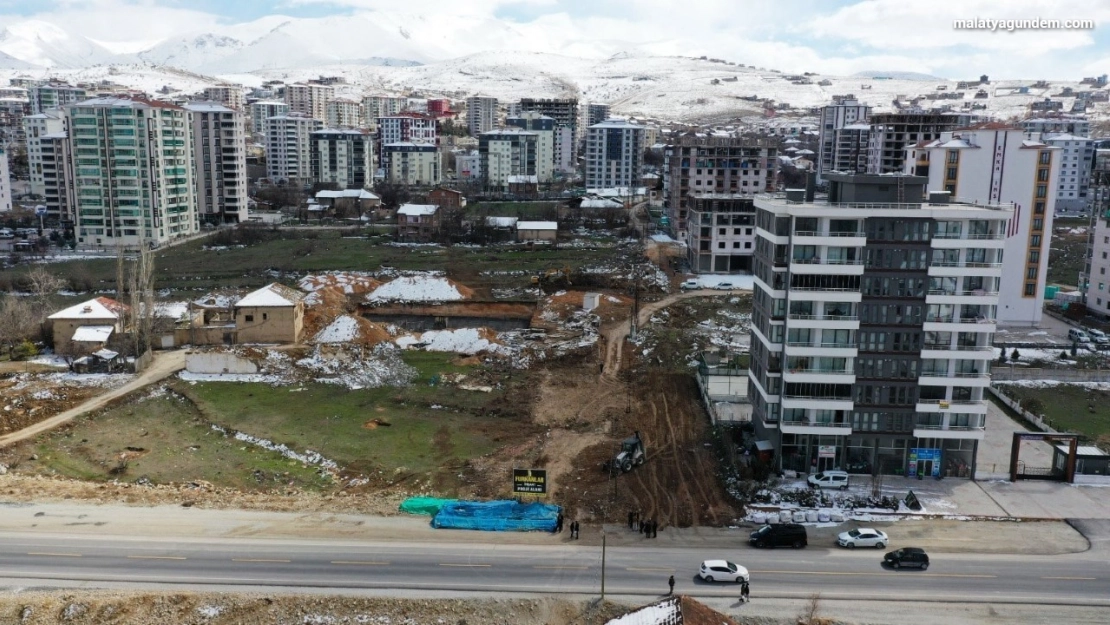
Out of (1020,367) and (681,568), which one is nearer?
(681,568)

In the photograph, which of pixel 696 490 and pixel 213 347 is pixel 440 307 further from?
pixel 696 490

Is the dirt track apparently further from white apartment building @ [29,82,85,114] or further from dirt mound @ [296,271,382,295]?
white apartment building @ [29,82,85,114]

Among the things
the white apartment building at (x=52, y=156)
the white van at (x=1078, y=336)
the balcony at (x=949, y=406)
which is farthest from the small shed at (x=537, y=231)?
the balcony at (x=949, y=406)

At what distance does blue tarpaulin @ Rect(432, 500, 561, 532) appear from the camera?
3173 cm

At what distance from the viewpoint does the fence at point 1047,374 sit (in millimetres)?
53750

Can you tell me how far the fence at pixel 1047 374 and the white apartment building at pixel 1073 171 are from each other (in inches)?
3796

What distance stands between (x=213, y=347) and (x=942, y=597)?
150 feet

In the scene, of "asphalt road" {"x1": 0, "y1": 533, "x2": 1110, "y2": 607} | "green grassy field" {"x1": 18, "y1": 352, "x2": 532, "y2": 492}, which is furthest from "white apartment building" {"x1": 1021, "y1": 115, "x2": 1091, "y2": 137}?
"asphalt road" {"x1": 0, "y1": 533, "x2": 1110, "y2": 607}

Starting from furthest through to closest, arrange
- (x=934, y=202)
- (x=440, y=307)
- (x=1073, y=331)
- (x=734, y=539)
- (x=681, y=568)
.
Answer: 1. (x=440, y=307)
2. (x=1073, y=331)
3. (x=934, y=202)
4. (x=734, y=539)
5. (x=681, y=568)

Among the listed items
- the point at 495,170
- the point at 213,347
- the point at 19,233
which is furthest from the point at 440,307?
the point at 495,170

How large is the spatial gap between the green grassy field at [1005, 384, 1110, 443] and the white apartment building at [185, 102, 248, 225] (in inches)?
4043

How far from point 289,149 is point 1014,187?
132 meters

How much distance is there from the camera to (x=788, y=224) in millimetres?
37719

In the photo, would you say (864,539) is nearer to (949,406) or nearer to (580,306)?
(949,406)
